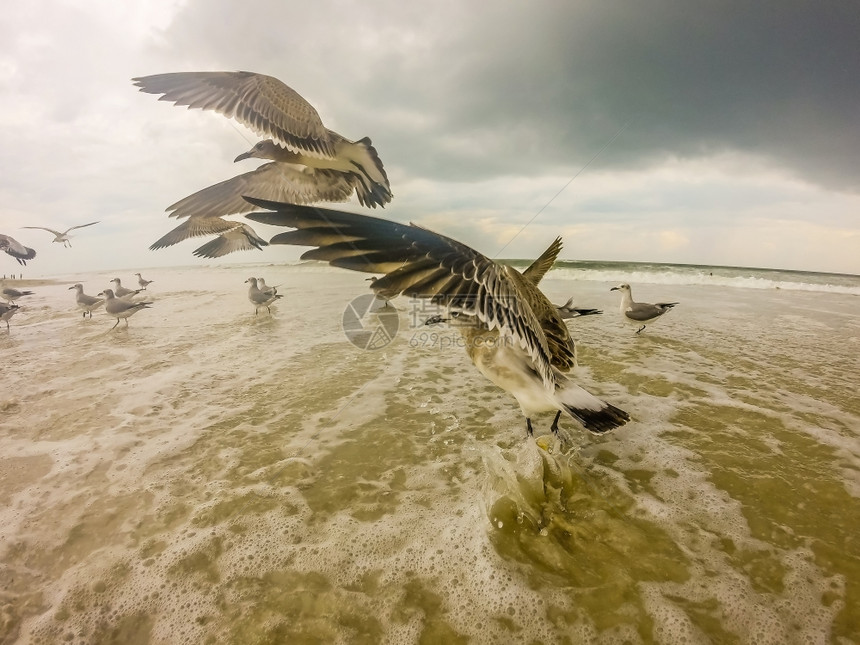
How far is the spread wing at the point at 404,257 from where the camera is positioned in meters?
1.57

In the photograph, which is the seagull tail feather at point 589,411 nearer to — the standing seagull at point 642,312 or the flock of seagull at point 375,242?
the flock of seagull at point 375,242

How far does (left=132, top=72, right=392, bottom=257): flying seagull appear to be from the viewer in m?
4.49

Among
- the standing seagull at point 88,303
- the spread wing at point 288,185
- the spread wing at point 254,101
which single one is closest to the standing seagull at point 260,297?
the spread wing at point 288,185

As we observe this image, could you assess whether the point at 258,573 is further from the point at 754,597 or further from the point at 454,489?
the point at 754,597

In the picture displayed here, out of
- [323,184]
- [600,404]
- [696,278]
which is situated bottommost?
[600,404]

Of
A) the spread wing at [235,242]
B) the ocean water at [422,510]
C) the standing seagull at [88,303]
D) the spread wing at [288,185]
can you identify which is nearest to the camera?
the ocean water at [422,510]

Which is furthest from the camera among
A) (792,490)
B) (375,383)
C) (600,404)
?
(375,383)

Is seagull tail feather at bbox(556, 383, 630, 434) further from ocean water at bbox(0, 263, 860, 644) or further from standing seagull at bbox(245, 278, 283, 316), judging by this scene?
standing seagull at bbox(245, 278, 283, 316)

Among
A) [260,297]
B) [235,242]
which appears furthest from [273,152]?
[260,297]

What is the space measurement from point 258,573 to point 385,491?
0.83 metres

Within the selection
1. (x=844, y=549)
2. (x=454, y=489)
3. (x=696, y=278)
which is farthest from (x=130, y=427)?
(x=696, y=278)

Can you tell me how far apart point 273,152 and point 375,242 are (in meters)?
4.99

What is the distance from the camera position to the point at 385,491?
2.30m

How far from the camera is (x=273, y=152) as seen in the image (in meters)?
5.45
